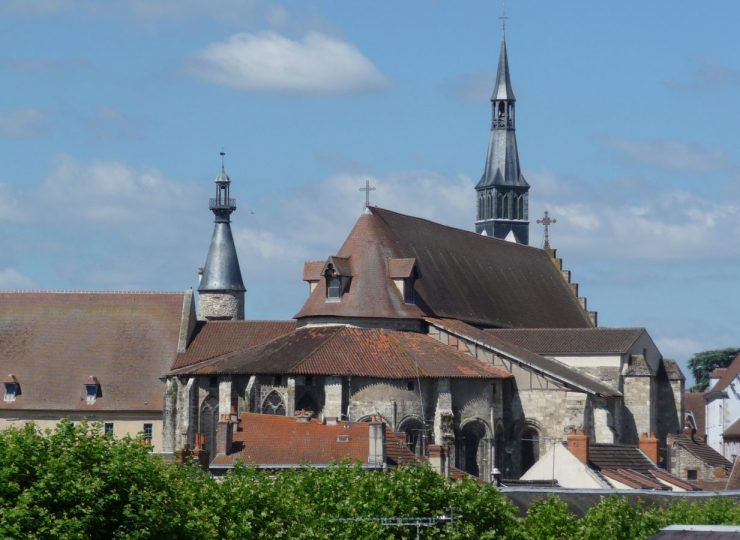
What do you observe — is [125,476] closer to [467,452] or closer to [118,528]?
[118,528]

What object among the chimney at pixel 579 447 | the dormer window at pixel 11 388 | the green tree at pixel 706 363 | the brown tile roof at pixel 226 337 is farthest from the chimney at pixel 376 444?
the green tree at pixel 706 363

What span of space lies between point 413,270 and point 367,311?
2.70 metres

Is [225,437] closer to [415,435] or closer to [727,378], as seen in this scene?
[415,435]

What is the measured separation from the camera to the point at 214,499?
131 feet

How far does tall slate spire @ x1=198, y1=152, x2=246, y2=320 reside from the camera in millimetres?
107750

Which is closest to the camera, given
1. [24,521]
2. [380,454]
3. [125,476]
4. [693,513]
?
[24,521]

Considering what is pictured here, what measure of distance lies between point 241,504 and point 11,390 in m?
48.9

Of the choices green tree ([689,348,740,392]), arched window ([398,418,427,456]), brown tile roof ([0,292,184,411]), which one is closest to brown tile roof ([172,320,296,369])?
brown tile roof ([0,292,184,411])

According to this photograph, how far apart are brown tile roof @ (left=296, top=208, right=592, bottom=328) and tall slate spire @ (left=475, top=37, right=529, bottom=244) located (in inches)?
888

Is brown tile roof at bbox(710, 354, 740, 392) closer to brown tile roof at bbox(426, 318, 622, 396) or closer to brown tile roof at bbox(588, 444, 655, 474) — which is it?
brown tile roof at bbox(426, 318, 622, 396)

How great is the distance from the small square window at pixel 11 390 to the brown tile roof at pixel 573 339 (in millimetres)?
20870

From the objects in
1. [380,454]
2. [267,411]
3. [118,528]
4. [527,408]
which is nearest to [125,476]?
[118,528]

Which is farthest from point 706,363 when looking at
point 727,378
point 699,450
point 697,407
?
point 699,450

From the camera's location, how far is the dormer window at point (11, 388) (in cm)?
Answer: 8681
